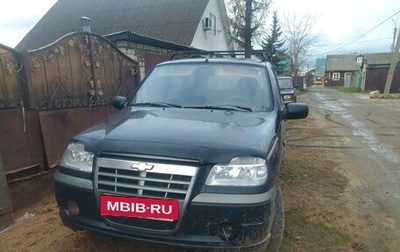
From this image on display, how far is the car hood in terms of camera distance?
90.0 inches

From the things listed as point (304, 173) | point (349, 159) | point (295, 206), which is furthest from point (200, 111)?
point (349, 159)

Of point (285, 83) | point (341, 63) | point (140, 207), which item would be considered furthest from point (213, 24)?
point (341, 63)

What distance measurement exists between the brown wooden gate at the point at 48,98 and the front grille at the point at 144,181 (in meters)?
2.00

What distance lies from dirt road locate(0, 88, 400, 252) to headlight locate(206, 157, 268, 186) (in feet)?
3.27

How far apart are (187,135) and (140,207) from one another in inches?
23.9

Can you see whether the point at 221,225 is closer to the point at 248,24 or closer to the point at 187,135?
the point at 187,135

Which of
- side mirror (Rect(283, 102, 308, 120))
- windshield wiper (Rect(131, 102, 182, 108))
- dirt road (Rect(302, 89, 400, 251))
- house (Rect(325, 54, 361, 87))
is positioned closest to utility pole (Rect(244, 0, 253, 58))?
dirt road (Rect(302, 89, 400, 251))

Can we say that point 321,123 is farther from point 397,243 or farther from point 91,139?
point 91,139

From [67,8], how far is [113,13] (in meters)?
4.21

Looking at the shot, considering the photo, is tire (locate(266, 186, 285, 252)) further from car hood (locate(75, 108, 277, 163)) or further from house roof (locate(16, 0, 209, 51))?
house roof (locate(16, 0, 209, 51))

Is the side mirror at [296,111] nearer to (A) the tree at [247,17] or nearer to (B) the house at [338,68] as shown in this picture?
(A) the tree at [247,17]

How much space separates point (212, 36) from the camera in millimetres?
21109

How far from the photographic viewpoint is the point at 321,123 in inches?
441

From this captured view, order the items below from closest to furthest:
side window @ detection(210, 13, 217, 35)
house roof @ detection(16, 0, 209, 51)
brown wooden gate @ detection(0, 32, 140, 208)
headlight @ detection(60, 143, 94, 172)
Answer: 1. headlight @ detection(60, 143, 94, 172)
2. brown wooden gate @ detection(0, 32, 140, 208)
3. house roof @ detection(16, 0, 209, 51)
4. side window @ detection(210, 13, 217, 35)
